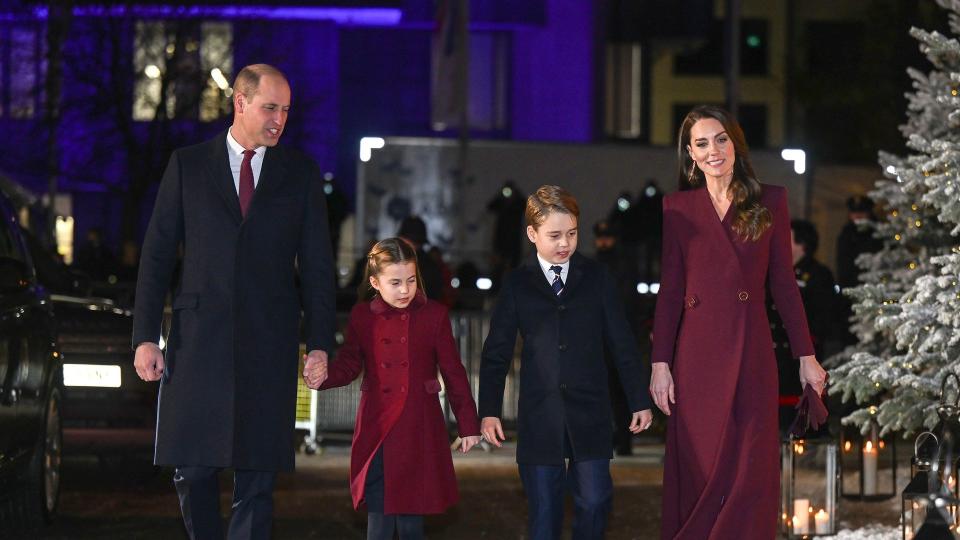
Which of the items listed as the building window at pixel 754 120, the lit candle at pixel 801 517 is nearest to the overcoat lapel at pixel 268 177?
the lit candle at pixel 801 517

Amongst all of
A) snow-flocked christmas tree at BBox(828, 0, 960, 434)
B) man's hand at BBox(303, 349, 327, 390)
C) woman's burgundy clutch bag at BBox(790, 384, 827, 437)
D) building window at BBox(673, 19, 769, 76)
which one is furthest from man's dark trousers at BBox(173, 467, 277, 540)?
building window at BBox(673, 19, 769, 76)

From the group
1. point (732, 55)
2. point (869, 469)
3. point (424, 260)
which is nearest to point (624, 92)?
point (732, 55)

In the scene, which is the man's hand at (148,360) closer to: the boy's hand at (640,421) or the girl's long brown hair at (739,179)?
the boy's hand at (640,421)

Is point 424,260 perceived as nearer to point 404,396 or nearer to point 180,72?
point 404,396

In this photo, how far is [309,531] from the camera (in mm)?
11078

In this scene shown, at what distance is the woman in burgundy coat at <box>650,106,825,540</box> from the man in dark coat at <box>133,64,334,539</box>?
1445 mm

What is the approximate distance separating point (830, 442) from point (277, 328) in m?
3.76

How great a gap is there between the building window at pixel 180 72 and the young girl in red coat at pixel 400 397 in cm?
2407

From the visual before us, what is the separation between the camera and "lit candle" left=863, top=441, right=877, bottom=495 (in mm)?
12055

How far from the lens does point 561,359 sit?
8133 mm

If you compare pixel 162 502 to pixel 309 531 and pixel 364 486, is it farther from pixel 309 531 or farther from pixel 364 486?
pixel 364 486

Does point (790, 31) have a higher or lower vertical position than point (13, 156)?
higher

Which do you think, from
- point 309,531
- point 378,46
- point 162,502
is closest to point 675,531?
point 309,531

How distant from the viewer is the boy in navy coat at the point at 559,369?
8047 mm
